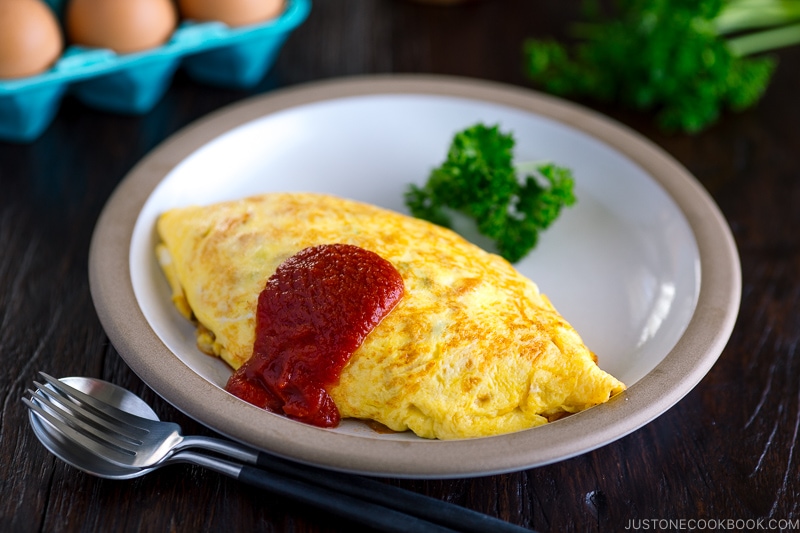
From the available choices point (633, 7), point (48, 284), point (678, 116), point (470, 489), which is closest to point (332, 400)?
point (470, 489)

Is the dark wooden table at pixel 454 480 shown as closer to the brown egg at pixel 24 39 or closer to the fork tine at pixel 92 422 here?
the fork tine at pixel 92 422

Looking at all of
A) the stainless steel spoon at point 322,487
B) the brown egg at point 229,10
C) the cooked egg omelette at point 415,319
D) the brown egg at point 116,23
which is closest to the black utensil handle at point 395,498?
the stainless steel spoon at point 322,487

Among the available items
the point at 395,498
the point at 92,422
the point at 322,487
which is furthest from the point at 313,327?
the point at 92,422

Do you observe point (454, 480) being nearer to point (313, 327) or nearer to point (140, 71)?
point (313, 327)

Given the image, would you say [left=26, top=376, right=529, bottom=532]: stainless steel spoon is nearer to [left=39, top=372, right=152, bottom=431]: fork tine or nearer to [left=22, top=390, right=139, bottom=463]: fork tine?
[left=22, top=390, right=139, bottom=463]: fork tine

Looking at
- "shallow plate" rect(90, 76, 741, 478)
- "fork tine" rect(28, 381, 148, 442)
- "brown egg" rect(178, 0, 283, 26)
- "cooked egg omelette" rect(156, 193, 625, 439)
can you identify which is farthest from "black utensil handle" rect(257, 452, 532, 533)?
"brown egg" rect(178, 0, 283, 26)

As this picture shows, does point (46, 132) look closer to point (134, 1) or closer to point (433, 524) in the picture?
point (134, 1)
